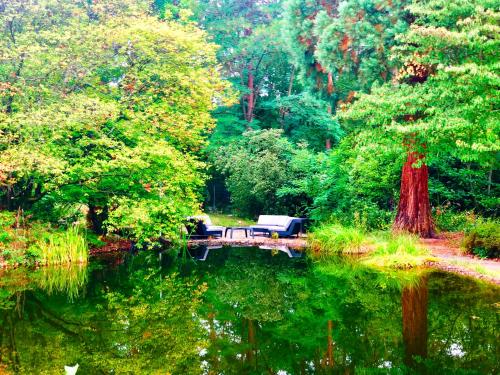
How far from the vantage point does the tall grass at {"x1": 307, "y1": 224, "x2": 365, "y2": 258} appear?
12.1 metres

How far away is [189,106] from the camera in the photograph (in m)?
13.1

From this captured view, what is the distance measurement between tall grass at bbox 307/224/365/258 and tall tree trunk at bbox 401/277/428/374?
368 centimetres

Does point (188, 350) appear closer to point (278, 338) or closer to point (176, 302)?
point (278, 338)

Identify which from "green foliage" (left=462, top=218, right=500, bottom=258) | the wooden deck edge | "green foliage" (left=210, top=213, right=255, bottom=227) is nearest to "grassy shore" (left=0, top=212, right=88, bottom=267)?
the wooden deck edge

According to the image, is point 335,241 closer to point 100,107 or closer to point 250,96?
point 100,107

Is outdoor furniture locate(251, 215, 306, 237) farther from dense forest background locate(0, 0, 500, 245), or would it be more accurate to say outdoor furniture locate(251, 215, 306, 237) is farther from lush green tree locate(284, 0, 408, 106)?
lush green tree locate(284, 0, 408, 106)

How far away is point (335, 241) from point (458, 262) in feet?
10.6

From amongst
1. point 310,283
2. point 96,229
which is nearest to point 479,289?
point 310,283

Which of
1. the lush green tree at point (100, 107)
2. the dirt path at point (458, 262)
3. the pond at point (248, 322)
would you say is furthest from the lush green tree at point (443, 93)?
the lush green tree at point (100, 107)

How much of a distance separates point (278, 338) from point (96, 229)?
30.6ft

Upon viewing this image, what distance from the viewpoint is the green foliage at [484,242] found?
33.4ft

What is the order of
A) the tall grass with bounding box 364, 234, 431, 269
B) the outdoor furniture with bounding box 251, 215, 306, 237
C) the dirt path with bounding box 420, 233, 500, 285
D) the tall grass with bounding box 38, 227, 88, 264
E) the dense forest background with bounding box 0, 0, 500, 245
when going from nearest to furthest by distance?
the dirt path with bounding box 420, 233, 500, 285 < the tall grass with bounding box 364, 234, 431, 269 < the dense forest background with bounding box 0, 0, 500, 245 < the tall grass with bounding box 38, 227, 88, 264 < the outdoor furniture with bounding box 251, 215, 306, 237

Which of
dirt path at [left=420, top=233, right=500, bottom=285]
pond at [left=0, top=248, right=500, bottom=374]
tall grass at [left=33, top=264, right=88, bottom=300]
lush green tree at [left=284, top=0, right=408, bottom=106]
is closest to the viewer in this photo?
pond at [left=0, top=248, right=500, bottom=374]

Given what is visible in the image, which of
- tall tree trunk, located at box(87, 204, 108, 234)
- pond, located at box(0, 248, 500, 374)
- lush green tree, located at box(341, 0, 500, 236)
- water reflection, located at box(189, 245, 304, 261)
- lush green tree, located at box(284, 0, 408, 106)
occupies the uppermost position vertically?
lush green tree, located at box(284, 0, 408, 106)
